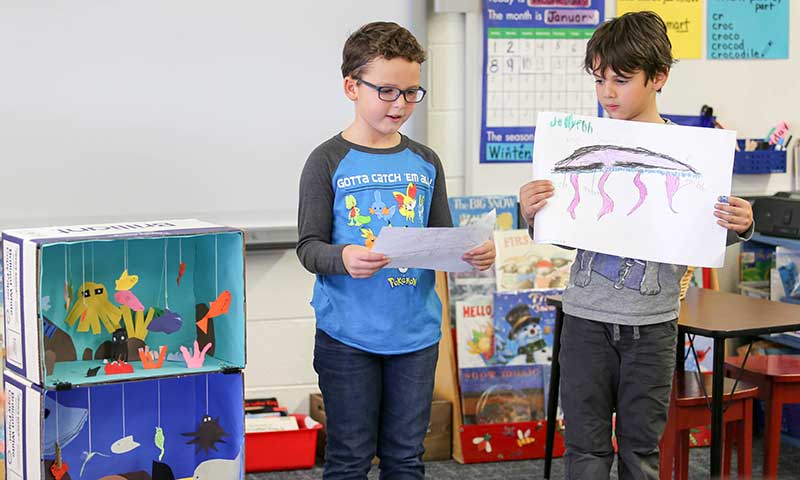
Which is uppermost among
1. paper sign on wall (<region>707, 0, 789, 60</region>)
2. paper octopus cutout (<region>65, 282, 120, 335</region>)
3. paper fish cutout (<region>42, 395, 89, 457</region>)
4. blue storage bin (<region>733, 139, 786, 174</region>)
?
paper sign on wall (<region>707, 0, 789, 60</region>)

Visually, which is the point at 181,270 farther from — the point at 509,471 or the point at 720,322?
the point at 509,471

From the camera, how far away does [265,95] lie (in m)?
3.27

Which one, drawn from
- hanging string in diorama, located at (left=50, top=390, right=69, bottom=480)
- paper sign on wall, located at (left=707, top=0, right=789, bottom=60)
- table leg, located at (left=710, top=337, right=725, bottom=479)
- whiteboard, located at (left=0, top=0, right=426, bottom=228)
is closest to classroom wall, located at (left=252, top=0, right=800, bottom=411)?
whiteboard, located at (left=0, top=0, right=426, bottom=228)

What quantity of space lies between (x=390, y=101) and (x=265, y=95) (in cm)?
127

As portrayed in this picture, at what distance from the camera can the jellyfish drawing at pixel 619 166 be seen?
6.95 ft

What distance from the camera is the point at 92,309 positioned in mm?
2121

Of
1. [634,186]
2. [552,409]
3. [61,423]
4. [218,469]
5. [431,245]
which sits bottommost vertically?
[552,409]

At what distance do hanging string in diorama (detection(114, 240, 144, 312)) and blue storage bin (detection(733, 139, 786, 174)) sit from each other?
2.41 meters

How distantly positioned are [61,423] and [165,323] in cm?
28

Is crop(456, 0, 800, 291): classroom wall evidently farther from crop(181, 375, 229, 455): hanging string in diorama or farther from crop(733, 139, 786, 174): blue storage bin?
crop(181, 375, 229, 455): hanging string in diorama

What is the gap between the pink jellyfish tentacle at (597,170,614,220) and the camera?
7.08 feet

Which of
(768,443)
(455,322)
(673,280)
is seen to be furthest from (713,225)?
(455,322)

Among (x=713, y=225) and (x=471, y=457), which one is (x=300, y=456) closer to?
(x=471, y=457)

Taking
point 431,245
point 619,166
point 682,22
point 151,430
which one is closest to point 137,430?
point 151,430
